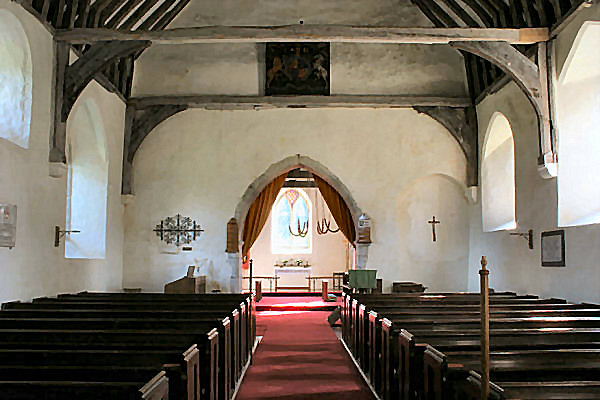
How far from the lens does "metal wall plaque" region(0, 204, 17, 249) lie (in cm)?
582

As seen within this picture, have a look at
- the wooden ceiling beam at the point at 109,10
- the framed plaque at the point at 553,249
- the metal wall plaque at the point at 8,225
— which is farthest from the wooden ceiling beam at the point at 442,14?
the metal wall plaque at the point at 8,225

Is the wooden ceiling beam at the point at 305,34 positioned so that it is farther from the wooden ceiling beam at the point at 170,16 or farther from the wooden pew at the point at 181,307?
the wooden pew at the point at 181,307

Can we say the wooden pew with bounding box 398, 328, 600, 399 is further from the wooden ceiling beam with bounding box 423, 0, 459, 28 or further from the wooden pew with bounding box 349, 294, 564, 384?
the wooden ceiling beam with bounding box 423, 0, 459, 28

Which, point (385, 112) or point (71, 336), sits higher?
point (385, 112)

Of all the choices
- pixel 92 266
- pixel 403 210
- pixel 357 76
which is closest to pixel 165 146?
pixel 92 266

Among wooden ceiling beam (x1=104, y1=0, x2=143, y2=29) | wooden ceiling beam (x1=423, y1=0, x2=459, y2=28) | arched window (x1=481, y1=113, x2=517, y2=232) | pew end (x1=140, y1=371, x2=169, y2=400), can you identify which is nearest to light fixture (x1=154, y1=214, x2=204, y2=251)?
wooden ceiling beam (x1=104, y1=0, x2=143, y2=29)

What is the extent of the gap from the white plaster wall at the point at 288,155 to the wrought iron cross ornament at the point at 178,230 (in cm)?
12

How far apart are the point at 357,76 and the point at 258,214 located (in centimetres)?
352

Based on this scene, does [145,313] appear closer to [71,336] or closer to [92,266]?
[71,336]

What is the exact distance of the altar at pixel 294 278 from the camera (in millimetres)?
15547

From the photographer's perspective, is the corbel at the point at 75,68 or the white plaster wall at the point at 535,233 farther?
the corbel at the point at 75,68

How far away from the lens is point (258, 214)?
12.0m

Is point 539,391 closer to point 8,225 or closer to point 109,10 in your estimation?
point 8,225

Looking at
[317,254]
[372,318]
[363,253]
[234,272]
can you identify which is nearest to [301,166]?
[363,253]
